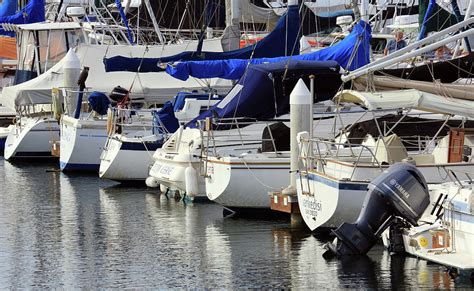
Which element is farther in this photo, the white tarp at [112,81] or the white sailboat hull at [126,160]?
the white tarp at [112,81]

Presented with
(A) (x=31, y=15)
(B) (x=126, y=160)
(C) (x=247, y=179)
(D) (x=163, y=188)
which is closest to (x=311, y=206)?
(C) (x=247, y=179)

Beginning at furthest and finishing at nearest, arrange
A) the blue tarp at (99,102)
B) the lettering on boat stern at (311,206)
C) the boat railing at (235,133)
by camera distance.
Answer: the blue tarp at (99,102) < the boat railing at (235,133) < the lettering on boat stern at (311,206)

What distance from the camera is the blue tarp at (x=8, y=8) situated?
5050 centimetres

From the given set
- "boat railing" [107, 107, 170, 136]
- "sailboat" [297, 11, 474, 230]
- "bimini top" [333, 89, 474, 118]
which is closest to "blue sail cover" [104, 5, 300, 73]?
"boat railing" [107, 107, 170, 136]

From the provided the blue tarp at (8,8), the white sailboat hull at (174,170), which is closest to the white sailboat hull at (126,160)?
the white sailboat hull at (174,170)

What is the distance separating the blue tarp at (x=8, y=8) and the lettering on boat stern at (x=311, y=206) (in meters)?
31.9

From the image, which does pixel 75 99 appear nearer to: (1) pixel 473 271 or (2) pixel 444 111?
(2) pixel 444 111

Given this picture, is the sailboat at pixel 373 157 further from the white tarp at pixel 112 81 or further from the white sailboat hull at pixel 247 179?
the white tarp at pixel 112 81

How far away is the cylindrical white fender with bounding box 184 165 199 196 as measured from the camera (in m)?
25.3

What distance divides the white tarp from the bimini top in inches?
634

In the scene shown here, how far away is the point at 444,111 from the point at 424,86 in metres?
1.98

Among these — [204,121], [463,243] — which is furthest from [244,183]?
[463,243]

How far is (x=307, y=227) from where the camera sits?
71.7 ft

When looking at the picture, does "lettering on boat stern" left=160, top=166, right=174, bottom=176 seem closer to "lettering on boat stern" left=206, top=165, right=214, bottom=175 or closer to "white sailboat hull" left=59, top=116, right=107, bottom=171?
"lettering on boat stern" left=206, top=165, right=214, bottom=175
